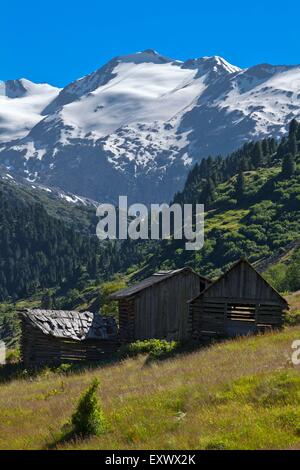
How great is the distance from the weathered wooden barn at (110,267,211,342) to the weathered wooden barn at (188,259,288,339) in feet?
18.9

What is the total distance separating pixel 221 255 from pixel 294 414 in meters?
125

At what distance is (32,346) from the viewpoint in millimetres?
47625

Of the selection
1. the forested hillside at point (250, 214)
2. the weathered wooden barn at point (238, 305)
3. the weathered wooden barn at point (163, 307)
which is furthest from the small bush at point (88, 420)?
the forested hillside at point (250, 214)

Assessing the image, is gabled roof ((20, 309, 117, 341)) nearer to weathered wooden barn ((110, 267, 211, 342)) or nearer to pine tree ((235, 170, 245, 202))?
weathered wooden barn ((110, 267, 211, 342))

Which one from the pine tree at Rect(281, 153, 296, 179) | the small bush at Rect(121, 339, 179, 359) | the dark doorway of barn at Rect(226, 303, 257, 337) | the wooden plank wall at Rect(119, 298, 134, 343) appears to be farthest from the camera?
the pine tree at Rect(281, 153, 296, 179)

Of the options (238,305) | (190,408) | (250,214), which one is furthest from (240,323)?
(250,214)

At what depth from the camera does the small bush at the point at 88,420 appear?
1842cm

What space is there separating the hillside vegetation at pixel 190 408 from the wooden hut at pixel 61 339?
59.9ft

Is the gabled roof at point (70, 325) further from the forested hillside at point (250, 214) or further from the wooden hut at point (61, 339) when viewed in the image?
the forested hillside at point (250, 214)

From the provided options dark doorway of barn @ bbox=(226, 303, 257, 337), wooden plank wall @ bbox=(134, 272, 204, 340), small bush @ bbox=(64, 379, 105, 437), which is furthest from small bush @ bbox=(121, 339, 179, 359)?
small bush @ bbox=(64, 379, 105, 437)

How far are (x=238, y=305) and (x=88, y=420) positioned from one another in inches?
936

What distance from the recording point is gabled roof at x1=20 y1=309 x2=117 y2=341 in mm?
47562

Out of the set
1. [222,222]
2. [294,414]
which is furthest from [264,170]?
[294,414]

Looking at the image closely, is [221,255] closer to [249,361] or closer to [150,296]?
[150,296]
